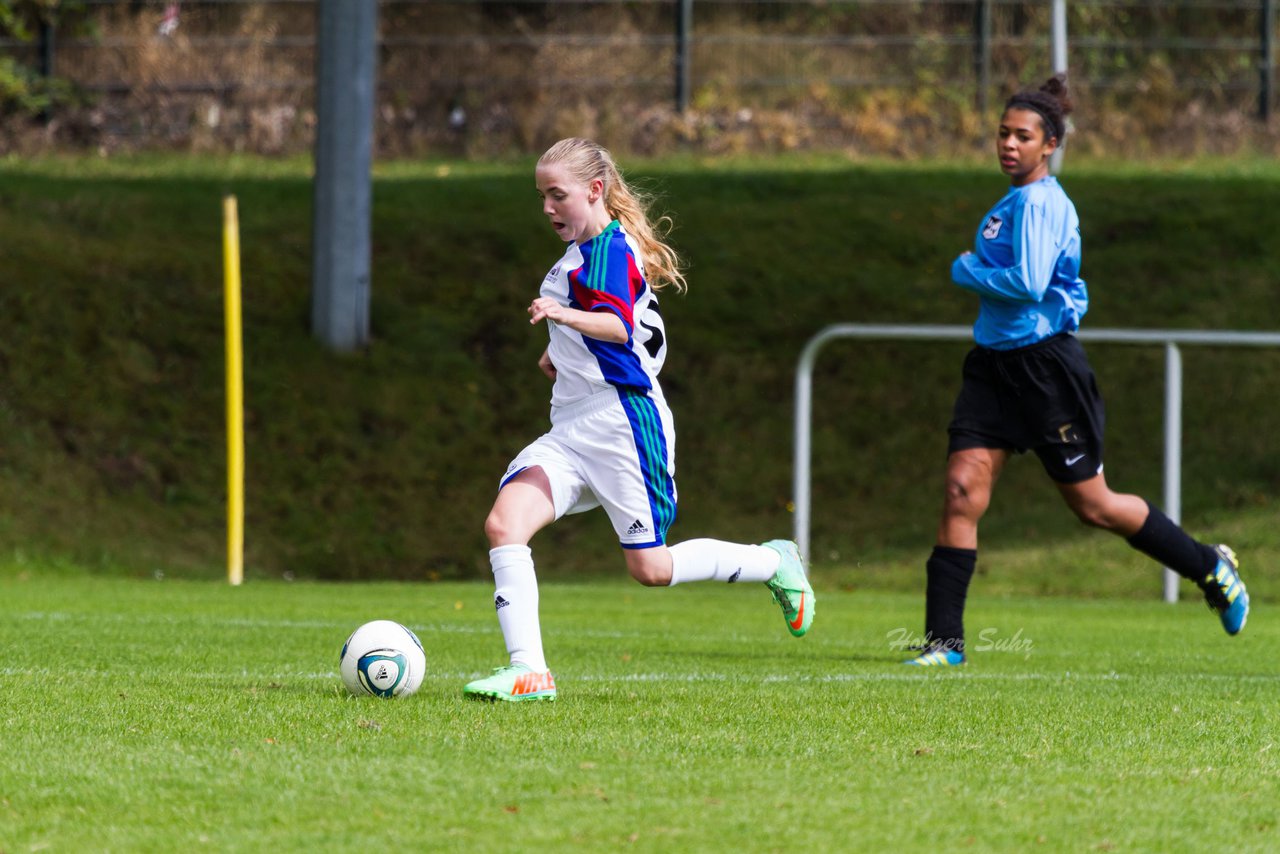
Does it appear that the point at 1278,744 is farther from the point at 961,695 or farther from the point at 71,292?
the point at 71,292

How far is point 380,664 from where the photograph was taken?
5.34 metres

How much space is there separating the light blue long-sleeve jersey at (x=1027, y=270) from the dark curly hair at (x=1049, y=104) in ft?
0.67

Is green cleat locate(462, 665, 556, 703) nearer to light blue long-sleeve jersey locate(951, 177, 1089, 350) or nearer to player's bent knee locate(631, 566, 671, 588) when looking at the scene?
player's bent knee locate(631, 566, 671, 588)

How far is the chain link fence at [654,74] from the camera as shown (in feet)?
74.6

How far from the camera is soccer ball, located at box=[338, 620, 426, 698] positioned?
5348 millimetres

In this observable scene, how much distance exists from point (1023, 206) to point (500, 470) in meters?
8.59

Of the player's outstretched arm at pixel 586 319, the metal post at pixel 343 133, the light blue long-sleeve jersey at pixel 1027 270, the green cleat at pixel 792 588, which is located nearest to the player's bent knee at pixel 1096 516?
the light blue long-sleeve jersey at pixel 1027 270

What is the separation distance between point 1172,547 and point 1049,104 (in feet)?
5.96

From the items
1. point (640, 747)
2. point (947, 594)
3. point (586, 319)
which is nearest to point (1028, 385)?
point (947, 594)

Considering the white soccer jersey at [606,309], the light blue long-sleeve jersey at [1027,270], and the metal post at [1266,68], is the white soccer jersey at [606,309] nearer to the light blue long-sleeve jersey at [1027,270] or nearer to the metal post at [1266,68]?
the light blue long-sleeve jersey at [1027,270]

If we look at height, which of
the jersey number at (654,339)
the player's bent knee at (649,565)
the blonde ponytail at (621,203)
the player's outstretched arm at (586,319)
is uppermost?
the blonde ponytail at (621,203)

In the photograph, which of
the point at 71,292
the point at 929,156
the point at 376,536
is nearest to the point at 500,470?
the point at 376,536

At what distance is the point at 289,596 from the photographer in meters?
10.8

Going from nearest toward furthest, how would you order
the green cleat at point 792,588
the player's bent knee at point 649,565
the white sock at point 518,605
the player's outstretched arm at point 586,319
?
1. the player's outstretched arm at point 586,319
2. the white sock at point 518,605
3. the player's bent knee at point 649,565
4. the green cleat at point 792,588
